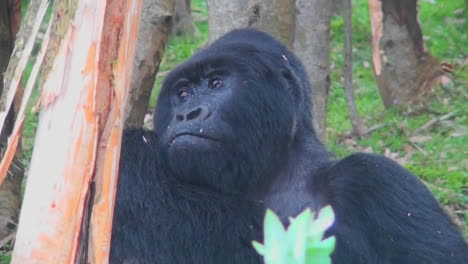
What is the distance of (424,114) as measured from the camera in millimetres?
8758

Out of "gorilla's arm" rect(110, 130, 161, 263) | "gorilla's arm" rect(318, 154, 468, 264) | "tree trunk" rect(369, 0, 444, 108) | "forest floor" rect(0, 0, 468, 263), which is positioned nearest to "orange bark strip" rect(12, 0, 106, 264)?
"gorilla's arm" rect(110, 130, 161, 263)

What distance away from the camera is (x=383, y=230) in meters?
4.13

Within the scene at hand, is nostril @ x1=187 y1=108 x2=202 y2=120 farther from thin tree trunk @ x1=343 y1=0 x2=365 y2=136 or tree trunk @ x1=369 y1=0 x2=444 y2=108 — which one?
tree trunk @ x1=369 y1=0 x2=444 y2=108

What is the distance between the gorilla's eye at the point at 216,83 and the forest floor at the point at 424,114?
2.49 m

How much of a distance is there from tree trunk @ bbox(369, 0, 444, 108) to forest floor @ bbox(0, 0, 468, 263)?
0.16 metres

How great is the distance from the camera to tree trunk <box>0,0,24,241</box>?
17.7ft

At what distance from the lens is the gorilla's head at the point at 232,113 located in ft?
13.2

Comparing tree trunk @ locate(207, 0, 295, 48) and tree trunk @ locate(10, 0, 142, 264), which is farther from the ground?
tree trunk @ locate(207, 0, 295, 48)

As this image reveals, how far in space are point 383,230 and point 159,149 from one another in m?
1.02

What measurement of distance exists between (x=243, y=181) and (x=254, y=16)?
4.07 ft

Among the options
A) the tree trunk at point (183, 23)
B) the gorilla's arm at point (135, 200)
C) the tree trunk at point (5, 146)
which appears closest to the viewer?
the gorilla's arm at point (135, 200)

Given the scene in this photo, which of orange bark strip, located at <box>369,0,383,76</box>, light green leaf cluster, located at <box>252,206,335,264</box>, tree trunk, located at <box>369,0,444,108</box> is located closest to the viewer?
light green leaf cluster, located at <box>252,206,335,264</box>

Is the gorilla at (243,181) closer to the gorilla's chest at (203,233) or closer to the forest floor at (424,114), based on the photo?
the gorilla's chest at (203,233)

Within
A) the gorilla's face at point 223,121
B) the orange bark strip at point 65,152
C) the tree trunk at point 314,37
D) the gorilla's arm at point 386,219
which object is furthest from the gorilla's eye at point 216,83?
the tree trunk at point 314,37
